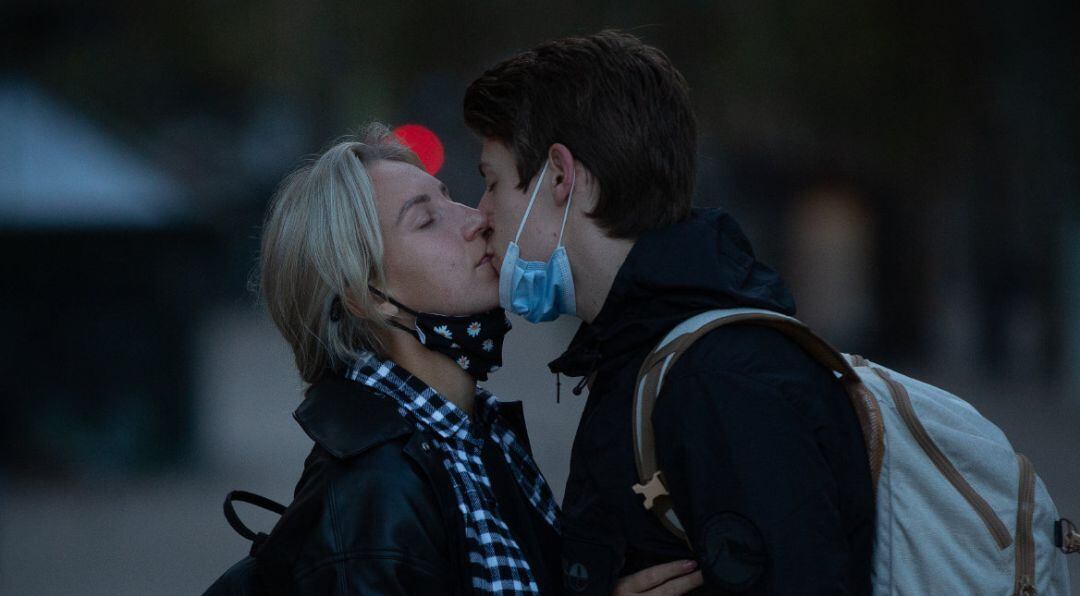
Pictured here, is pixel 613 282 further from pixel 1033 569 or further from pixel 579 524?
pixel 1033 569

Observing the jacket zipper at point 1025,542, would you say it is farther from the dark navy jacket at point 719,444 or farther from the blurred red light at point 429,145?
the blurred red light at point 429,145

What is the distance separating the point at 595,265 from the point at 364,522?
2.06 feet

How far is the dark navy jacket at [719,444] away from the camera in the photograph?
5.92 feet

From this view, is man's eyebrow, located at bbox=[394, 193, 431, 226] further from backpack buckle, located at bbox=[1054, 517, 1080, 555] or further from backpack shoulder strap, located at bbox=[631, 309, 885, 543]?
backpack buckle, located at bbox=[1054, 517, 1080, 555]

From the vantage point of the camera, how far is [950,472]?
1983 mm

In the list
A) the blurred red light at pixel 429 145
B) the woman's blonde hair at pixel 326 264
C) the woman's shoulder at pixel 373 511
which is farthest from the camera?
the blurred red light at pixel 429 145

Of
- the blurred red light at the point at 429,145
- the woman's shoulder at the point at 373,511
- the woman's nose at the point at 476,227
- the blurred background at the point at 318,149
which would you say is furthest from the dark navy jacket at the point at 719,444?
the blurred red light at the point at 429,145

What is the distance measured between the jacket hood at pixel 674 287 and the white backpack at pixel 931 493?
0.04 m

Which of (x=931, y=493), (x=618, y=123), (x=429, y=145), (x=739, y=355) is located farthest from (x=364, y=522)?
(x=429, y=145)

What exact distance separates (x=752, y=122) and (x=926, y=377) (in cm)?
199

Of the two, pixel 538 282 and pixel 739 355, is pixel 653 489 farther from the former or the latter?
pixel 538 282

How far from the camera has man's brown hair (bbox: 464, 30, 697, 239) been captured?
216cm

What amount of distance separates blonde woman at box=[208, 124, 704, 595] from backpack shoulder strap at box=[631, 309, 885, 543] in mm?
451

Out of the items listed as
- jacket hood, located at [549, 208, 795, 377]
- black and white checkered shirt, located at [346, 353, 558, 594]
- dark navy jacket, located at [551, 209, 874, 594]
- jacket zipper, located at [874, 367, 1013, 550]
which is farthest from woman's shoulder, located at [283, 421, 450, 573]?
jacket zipper, located at [874, 367, 1013, 550]
